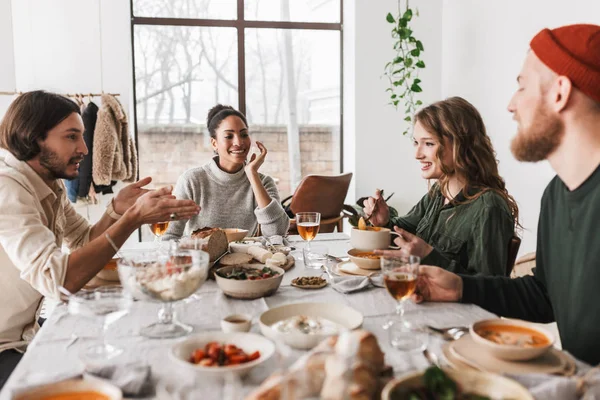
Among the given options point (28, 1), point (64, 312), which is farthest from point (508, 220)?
point (28, 1)

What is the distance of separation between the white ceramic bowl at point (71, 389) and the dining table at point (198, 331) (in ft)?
0.09

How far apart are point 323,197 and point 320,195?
1.5 inches

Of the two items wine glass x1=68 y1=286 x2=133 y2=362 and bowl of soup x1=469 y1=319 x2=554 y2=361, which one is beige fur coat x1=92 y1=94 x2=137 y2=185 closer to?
wine glass x1=68 y1=286 x2=133 y2=362

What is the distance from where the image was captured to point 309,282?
5.37ft

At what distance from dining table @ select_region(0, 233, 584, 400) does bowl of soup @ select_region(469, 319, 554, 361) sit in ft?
0.31

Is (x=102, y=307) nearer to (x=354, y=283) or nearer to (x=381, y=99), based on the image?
(x=354, y=283)

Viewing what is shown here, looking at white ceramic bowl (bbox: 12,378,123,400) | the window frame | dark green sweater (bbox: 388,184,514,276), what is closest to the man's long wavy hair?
dark green sweater (bbox: 388,184,514,276)

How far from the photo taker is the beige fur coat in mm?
4289

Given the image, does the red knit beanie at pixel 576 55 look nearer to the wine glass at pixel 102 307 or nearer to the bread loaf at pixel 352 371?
the bread loaf at pixel 352 371

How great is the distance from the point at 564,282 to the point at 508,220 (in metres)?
0.50

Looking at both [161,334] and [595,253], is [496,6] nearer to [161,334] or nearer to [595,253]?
[595,253]

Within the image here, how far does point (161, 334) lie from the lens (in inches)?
48.0

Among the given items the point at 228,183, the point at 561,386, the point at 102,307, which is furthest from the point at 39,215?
the point at 561,386

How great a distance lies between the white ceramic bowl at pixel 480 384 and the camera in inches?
31.6
